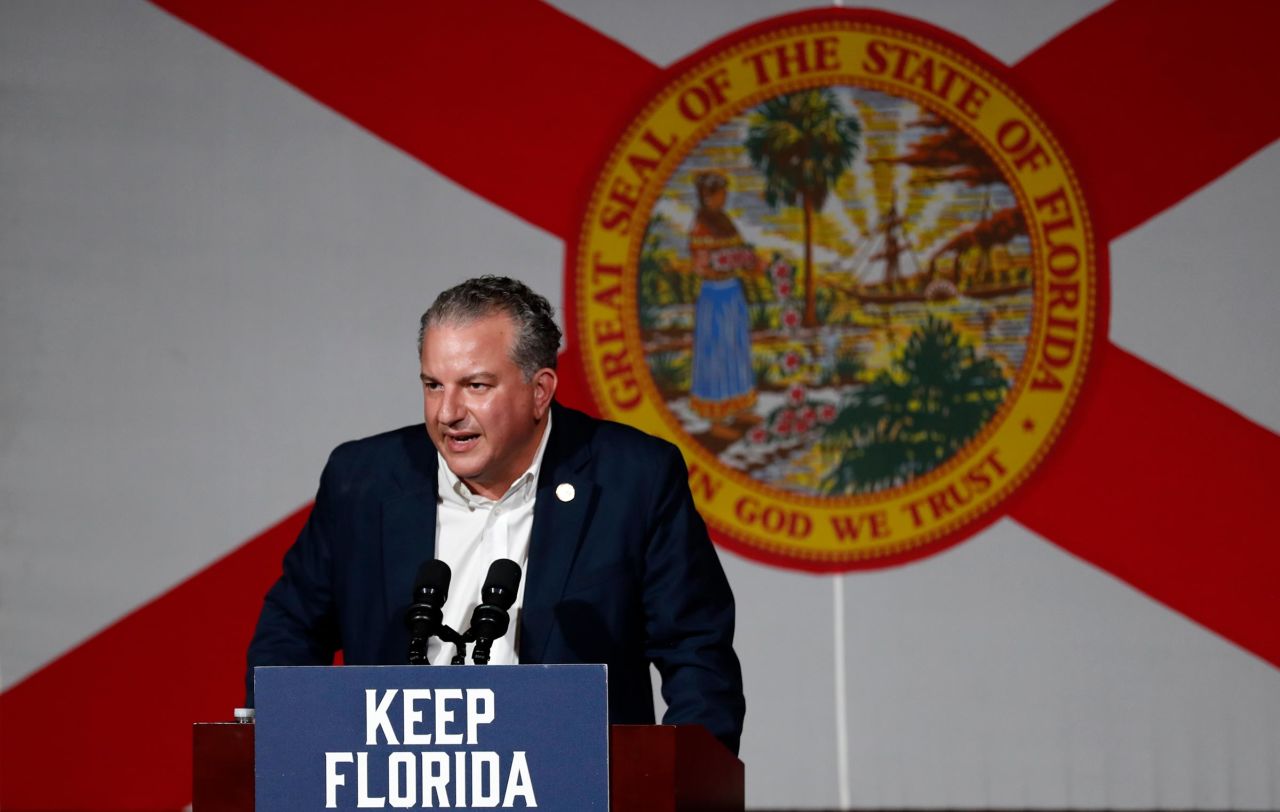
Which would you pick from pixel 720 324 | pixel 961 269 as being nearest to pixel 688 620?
pixel 720 324

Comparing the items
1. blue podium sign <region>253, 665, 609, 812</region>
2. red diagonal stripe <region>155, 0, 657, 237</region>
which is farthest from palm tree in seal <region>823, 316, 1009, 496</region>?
blue podium sign <region>253, 665, 609, 812</region>

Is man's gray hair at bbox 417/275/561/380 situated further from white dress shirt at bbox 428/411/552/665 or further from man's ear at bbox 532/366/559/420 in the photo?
white dress shirt at bbox 428/411/552/665

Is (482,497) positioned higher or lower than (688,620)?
higher

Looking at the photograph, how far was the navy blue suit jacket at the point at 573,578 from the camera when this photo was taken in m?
2.14

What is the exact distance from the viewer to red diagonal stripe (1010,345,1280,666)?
342cm

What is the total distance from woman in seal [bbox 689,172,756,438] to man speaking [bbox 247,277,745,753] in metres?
1.20

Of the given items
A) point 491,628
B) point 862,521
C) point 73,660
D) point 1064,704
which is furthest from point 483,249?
point 491,628

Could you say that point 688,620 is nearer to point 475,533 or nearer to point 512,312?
point 475,533

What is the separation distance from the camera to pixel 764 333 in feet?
11.5

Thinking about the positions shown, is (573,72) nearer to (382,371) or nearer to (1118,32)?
(382,371)

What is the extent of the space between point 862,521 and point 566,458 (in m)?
1.35

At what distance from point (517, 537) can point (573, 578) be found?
120 millimetres

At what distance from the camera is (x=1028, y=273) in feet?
11.4

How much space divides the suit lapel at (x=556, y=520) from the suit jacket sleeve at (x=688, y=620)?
0.11 metres
